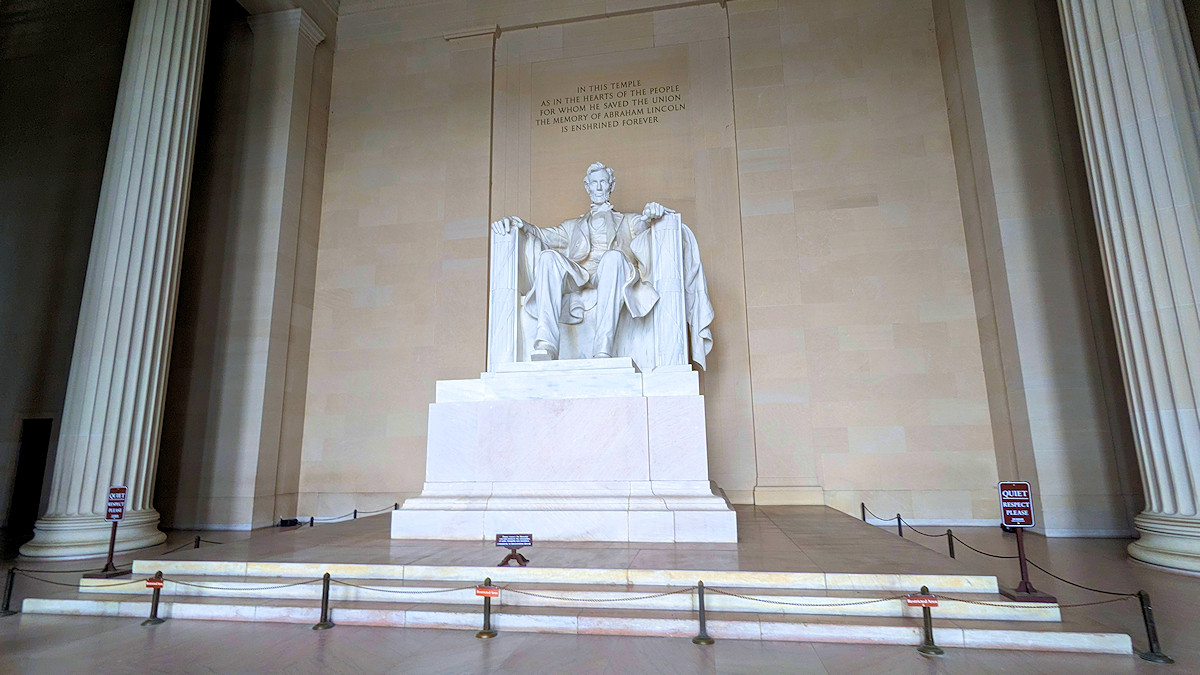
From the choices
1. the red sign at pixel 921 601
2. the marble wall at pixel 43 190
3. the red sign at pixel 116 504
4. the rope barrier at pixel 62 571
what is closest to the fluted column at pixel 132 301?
the rope barrier at pixel 62 571

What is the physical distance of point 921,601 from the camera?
9.51 ft

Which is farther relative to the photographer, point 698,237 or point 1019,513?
point 698,237

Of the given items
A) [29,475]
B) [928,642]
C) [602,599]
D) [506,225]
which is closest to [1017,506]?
[928,642]

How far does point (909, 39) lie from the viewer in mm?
7840

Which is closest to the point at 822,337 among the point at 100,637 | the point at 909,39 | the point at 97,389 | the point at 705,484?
the point at 705,484

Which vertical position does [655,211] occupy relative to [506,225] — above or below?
above

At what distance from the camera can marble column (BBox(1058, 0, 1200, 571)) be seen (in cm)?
455

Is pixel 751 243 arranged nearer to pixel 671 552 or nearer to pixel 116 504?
pixel 671 552

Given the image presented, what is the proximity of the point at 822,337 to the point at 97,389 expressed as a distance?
7.13m

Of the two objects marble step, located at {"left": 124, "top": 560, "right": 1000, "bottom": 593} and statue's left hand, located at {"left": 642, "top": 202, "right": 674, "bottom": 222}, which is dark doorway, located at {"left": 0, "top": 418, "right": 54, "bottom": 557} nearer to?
marble step, located at {"left": 124, "top": 560, "right": 1000, "bottom": 593}

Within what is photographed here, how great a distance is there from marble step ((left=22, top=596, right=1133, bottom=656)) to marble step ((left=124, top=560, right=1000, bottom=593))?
0.88ft

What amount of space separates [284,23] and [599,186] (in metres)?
5.30

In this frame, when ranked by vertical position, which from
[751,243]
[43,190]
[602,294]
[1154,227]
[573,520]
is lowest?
[573,520]

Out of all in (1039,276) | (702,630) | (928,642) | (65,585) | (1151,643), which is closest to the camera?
(1151,643)
